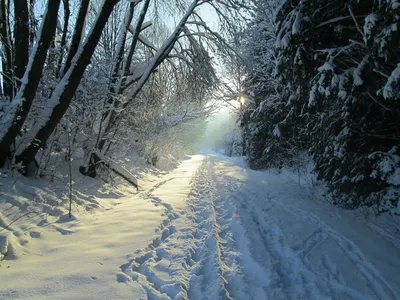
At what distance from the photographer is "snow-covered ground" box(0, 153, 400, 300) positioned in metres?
2.42

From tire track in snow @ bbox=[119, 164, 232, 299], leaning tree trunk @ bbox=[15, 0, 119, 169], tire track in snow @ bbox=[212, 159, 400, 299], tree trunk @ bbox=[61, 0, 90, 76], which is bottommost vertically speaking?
tire track in snow @ bbox=[119, 164, 232, 299]

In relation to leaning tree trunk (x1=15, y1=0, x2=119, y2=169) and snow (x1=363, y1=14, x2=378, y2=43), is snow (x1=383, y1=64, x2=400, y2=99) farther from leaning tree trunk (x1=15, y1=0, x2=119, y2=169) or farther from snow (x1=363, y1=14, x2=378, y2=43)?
leaning tree trunk (x1=15, y1=0, x2=119, y2=169)

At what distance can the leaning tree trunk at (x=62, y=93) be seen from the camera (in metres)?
4.26

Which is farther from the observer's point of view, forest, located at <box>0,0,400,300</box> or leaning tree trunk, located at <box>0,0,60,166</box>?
leaning tree trunk, located at <box>0,0,60,166</box>

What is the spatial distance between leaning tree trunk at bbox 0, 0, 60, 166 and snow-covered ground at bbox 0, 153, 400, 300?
39.2 inches

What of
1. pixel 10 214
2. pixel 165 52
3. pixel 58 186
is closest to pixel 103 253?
pixel 10 214

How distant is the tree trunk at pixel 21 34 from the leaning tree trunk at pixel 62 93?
2.06ft

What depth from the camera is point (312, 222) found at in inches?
188

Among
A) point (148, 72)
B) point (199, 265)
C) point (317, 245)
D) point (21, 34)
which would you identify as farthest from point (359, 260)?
point (21, 34)

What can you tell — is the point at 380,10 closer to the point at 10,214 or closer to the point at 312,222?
the point at 312,222

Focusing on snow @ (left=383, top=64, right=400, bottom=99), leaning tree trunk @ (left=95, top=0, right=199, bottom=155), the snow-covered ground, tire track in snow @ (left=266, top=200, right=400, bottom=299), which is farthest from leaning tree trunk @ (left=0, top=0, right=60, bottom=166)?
tire track in snow @ (left=266, top=200, right=400, bottom=299)

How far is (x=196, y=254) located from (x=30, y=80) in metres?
3.74

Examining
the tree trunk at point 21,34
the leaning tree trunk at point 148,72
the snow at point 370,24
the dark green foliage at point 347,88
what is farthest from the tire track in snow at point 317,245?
the tree trunk at point 21,34

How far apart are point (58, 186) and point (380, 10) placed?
6317 mm
